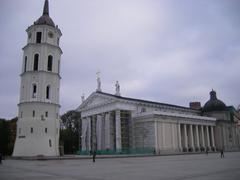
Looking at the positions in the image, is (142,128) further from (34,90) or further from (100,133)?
(34,90)

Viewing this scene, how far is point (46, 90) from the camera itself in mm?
43281

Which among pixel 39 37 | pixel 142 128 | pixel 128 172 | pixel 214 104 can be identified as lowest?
pixel 128 172

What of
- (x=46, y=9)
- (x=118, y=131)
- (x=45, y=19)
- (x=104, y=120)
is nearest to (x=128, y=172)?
(x=45, y=19)

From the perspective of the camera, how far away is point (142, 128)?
6050cm

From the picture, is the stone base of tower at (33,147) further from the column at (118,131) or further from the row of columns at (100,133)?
the row of columns at (100,133)

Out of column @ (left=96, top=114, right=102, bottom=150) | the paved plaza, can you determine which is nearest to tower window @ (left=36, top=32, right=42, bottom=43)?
column @ (left=96, top=114, right=102, bottom=150)

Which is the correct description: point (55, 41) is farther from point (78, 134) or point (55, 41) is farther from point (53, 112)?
point (78, 134)

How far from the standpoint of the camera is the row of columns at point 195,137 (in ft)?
213

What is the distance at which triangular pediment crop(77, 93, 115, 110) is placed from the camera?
62787 mm

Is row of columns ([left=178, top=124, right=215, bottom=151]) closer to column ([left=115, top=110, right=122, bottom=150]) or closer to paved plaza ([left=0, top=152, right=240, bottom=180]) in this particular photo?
column ([left=115, top=110, right=122, bottom=150])

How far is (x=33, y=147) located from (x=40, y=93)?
8556 mm

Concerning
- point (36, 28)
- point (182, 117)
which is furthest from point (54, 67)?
point (182, 117)

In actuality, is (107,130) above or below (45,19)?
below

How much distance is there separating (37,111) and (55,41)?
517 inches
